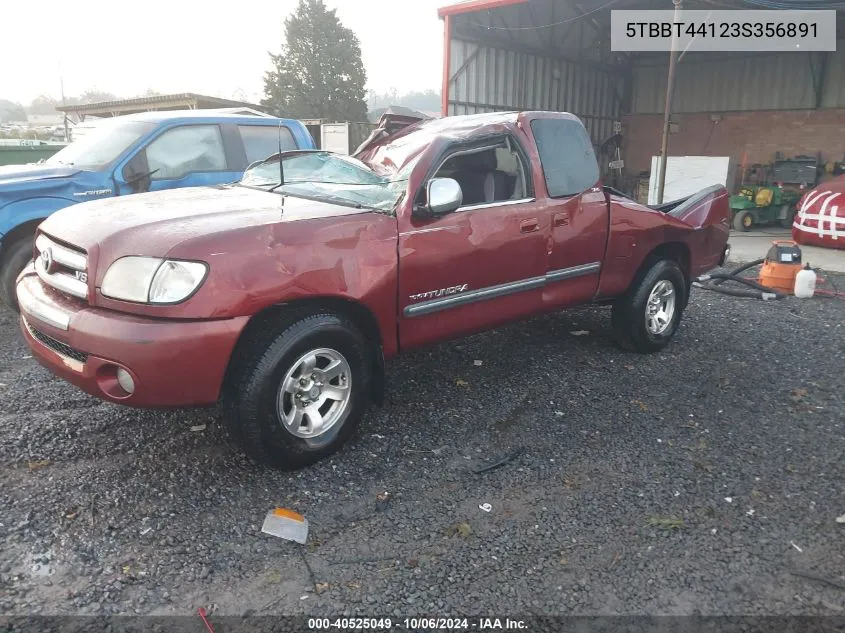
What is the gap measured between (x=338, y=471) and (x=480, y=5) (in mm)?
12593

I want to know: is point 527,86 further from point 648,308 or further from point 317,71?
point 317,71

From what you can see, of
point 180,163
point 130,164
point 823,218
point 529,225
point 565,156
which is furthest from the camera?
point 823,218

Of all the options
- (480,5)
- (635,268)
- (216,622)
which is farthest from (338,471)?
(480,5)

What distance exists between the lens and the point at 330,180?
3.88m

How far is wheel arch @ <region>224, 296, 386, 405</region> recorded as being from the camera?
2938 millimetres

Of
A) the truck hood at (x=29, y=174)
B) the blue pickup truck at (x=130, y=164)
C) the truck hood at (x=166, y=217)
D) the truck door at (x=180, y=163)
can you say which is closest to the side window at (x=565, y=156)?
the truck hood at (x=166, y=217)

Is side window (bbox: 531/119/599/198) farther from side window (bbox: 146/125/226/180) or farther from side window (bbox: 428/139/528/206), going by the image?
side window (bbox: 146/125/226/180)

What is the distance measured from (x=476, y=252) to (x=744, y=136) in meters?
18.8

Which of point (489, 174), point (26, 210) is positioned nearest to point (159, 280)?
point (489, 174)

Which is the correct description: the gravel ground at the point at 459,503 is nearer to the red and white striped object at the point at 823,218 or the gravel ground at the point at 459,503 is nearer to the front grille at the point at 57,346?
the front grille at the point at 57,346

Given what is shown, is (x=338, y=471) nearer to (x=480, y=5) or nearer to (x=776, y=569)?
(x=776, y=569)

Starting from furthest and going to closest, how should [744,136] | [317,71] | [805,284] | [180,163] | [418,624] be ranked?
[317,71] → [744,136] → [805,284] → [180,163] → [418,624]

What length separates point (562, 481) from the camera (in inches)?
126

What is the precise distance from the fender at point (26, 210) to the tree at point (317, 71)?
110ft
